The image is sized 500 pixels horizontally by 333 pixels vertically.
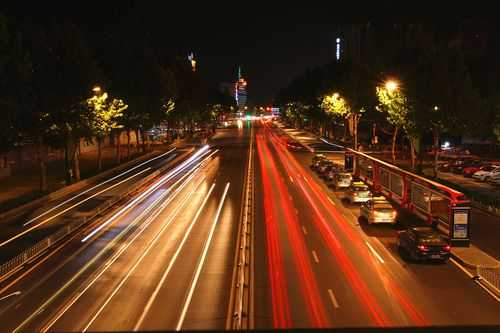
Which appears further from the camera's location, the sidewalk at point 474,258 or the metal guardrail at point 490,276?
the sidewalk at point 474,258

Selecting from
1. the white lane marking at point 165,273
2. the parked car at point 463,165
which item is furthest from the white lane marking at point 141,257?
the parked car at point 463,165

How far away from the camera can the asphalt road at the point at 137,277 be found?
17.3 metres

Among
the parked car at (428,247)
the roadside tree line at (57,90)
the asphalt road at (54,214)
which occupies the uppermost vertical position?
the roadside tree line at (57,90)

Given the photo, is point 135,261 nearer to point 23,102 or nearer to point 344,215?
point 344,215

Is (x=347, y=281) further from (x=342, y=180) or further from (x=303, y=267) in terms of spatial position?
(x=342, y=180)

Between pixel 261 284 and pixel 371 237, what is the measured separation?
10.3 meters

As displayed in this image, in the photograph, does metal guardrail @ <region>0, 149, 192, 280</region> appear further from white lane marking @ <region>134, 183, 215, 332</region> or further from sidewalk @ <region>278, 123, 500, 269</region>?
sidewalk @ <region>278, 123, 500, 269</region>

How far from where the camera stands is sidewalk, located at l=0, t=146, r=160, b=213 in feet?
134

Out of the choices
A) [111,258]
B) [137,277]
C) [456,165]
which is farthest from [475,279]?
[456,165]

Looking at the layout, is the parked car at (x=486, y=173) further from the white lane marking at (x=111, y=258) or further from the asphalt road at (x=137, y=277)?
the white lane marking at (x=111, y=258)

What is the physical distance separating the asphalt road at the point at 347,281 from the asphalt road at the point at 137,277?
1843 millimetres

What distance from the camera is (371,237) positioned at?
2908 cm

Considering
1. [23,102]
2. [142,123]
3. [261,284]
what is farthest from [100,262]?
[142,123]

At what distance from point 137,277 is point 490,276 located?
1379 centimetres
